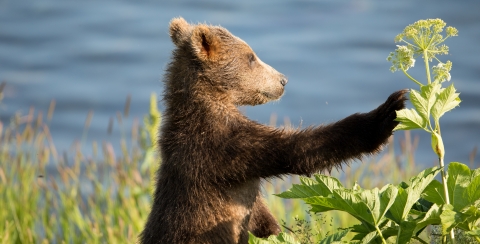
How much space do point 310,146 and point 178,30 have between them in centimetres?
168

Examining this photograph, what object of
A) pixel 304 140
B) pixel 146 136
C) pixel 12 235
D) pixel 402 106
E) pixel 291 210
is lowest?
pixel 12 235

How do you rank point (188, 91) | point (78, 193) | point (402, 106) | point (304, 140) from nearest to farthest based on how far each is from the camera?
point (402, 106) → point (304, 140) → point (188, 91) → point (78, 193)

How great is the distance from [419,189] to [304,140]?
5.24ft

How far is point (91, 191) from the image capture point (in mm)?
7777

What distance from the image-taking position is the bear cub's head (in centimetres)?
495

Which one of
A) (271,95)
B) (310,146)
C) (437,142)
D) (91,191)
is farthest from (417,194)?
(91,191)

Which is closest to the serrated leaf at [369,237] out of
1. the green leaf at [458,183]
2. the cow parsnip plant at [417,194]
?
the cow parsnip plant at [417,194]

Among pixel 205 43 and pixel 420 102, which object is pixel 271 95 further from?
pixel 420 102

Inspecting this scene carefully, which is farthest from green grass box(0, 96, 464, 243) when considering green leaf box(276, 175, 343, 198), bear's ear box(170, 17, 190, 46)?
green leaf box(276, 175, 343, 198)

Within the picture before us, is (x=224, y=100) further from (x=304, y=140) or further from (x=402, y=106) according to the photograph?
(x=402, y=106)

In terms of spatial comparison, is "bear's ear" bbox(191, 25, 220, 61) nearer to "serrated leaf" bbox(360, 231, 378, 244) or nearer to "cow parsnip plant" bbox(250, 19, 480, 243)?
"cow parsnip plant" bbox(250, 19, 480, 243)

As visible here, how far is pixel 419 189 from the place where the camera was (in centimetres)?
263

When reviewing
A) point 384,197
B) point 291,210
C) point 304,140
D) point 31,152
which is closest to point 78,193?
point 31,152

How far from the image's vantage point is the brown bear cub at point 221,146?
417cm
